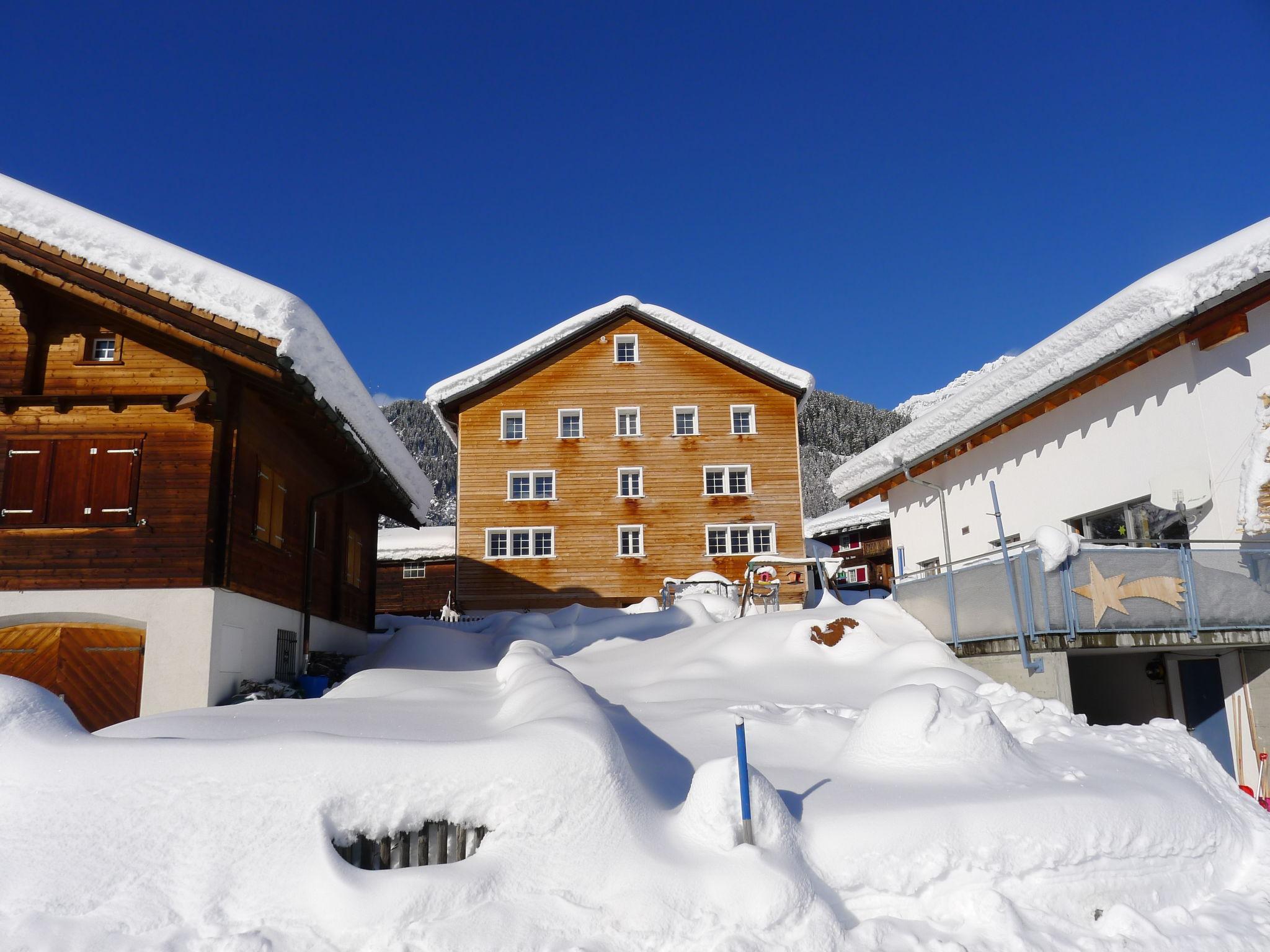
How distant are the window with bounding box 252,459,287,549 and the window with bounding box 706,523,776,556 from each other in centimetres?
1660

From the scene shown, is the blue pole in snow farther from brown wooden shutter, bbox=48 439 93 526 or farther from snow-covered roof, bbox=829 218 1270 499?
brown wooden shutter, bbox=48 439 93 526

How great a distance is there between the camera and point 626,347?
96.1 feet

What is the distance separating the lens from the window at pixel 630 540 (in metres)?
27.5

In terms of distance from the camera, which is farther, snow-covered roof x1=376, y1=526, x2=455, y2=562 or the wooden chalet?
the wooden chalet

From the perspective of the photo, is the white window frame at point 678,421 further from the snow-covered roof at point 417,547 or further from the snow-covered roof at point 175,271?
the snow-covered roof at point 175,271

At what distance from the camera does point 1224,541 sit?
10242 millimetres

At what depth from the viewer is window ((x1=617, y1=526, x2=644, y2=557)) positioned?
27500 mm

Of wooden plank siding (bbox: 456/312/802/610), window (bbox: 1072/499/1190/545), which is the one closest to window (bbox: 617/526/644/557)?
wooden plank siding (bbox: 456/312/802/610)

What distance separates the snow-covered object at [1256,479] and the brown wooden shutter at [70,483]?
13154 millimetres

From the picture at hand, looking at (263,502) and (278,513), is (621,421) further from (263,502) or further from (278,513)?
(263,502)

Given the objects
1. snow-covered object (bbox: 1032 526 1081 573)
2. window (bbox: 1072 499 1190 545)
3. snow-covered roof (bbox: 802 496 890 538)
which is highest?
snow-covered roof (bbox: 802 496 890 538)

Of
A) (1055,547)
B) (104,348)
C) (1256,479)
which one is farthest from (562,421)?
(1256,479)

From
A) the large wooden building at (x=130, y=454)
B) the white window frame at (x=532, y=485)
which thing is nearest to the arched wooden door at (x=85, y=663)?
the large wooden building at (x=130, y=454)

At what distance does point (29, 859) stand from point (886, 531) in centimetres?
Answer: 3516
